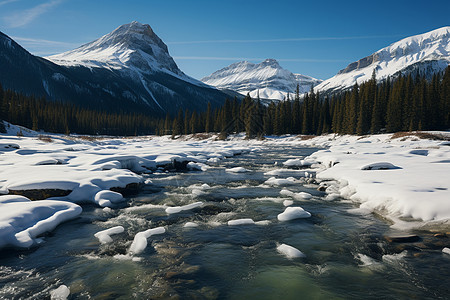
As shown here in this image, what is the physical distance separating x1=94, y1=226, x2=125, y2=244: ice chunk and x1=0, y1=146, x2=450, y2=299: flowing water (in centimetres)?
16

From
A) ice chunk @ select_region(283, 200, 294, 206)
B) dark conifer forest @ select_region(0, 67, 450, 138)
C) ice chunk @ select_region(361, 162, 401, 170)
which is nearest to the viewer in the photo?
ice chunk @ select_region(283, 200, 294, 206)

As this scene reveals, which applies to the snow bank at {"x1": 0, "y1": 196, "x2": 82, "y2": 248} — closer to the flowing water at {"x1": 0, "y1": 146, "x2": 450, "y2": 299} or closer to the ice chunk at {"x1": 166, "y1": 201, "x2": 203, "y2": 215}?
the flowing water at {"x1": 0, "y1": 146, "x2": 450, "y2": 299}

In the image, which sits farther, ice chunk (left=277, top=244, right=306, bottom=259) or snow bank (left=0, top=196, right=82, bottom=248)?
snow bank (left=0, top=196, right=82, bottom=248)

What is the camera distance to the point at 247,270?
592 cm

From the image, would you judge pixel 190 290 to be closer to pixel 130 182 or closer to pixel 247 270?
pixel 247 270

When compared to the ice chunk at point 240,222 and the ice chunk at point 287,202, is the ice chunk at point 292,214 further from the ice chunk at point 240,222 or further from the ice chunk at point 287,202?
the ice chunk at point 287,202

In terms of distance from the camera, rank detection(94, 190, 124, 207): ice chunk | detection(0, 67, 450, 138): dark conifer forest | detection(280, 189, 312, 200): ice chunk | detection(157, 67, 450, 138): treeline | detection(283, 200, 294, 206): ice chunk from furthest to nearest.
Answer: detection(0, 67, 450, 138): dark conifer forest
detection(157, 67, 450, 138): treeline
detection(280, 189, 312, 200): ice chunk
detection(283, 200, 294, 206): ice chunk
detection(94, 190, 124, 207): ice chunk

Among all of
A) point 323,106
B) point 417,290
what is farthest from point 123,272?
point 323,106

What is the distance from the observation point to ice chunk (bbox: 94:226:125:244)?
7.34 m

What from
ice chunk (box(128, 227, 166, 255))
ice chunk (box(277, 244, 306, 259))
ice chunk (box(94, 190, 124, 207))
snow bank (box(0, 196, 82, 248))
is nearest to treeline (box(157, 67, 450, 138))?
ice chunk (box(277, 244, 306, 259))

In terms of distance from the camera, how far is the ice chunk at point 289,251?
21.4ft

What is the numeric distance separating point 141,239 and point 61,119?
107 m

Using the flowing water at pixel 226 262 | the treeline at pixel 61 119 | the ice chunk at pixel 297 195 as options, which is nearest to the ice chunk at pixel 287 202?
the ice chunk at pixel 297 195

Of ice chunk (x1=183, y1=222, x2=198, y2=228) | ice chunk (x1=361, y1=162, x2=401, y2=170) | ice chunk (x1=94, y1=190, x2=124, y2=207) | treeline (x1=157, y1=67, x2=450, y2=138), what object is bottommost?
ice chunk (x1=183, y1=222, x2=198, y2=228)
